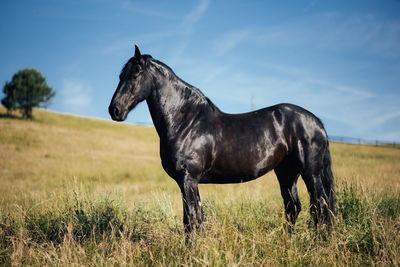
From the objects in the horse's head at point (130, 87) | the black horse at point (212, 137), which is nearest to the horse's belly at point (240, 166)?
the black horse at point (212, 137)

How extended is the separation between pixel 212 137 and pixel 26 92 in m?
58.5

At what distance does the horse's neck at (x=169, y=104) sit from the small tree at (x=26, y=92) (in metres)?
54.5

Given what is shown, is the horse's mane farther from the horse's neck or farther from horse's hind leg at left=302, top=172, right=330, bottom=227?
horse's hind leg at left=302, top=172, right=330, bottom=227

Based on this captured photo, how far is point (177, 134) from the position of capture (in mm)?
3816

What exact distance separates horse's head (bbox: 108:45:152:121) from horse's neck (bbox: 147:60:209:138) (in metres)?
0.17

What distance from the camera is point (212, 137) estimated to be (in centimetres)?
388

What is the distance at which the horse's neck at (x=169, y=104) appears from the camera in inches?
154

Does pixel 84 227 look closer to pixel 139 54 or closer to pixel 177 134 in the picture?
pixel 177 134

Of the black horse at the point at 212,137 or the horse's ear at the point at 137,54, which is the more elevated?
the horse's ear at the point at 137,54

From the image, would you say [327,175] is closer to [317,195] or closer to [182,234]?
[317,195]

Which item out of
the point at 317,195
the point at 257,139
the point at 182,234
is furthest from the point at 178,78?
the point at 317,195

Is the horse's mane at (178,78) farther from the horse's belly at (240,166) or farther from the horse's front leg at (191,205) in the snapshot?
the horse's front leg at (191,205)

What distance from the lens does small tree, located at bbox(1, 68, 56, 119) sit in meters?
49.3

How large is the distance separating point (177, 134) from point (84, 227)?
2652mm
